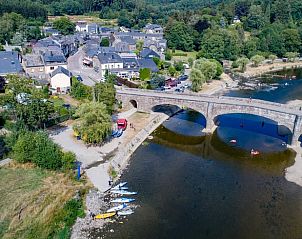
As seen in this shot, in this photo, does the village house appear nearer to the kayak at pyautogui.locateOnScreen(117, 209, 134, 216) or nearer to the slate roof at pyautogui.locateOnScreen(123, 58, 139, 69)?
the slate roof at pyautogui.locateOnScreen(123, 58, 139, 69)

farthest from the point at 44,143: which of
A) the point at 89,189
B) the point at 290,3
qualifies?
the point at 290,3

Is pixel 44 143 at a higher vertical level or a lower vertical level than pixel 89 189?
higher

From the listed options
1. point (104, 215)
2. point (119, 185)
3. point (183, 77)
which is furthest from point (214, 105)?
point (183, 77)

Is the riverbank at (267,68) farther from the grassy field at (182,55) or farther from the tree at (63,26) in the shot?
the tree at (63,26)

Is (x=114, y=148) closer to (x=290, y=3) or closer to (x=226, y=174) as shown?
(x=226, y=174)

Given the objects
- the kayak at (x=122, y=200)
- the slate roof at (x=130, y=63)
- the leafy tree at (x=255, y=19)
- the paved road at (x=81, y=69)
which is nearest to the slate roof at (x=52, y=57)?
the paved road at (x=81, y=69)

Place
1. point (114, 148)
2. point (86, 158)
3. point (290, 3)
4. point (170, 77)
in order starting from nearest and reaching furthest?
point (86, 158), point (114, 148), point (170, 77), point (290, 3)

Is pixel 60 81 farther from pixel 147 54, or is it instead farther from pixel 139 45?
pixel 139 45
